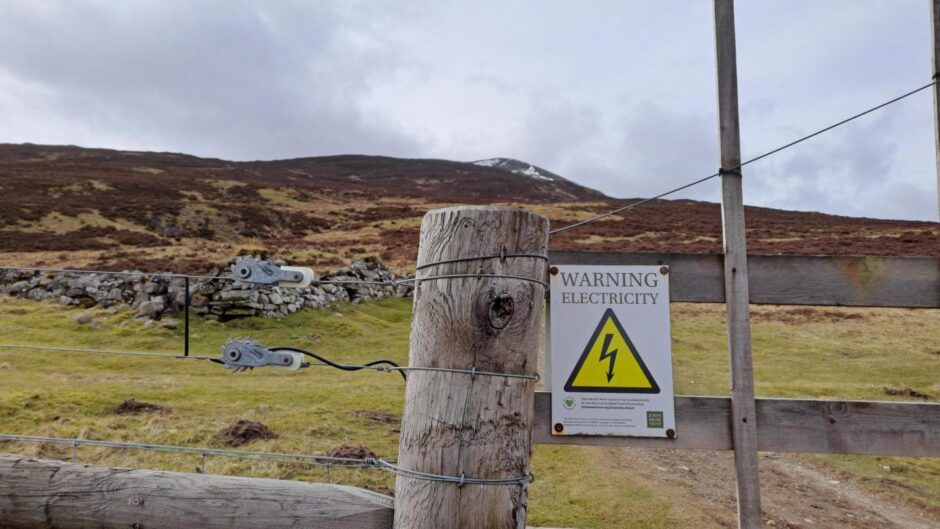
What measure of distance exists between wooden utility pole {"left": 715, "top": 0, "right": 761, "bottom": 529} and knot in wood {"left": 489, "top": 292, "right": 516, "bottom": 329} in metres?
1.37

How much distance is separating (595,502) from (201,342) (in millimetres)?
11176

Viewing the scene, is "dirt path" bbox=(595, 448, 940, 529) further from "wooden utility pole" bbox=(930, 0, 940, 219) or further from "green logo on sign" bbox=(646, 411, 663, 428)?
"wooden utility pole" bbox=(930, 0, 940, 219)

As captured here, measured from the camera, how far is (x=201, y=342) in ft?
45.4

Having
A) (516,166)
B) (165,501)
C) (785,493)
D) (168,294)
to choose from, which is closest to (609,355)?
(165,501)

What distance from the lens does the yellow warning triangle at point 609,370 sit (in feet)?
9.25

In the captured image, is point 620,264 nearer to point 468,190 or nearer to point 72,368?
point 72,368

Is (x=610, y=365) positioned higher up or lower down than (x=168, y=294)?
lower down

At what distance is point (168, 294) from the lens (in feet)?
53.0

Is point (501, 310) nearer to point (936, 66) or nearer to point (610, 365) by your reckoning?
point (610, 365)

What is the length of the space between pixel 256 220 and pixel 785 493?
131 feet

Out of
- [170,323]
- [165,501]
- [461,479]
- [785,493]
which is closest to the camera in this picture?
[461,479]

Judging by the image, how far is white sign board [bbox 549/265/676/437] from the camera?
9.23 feet

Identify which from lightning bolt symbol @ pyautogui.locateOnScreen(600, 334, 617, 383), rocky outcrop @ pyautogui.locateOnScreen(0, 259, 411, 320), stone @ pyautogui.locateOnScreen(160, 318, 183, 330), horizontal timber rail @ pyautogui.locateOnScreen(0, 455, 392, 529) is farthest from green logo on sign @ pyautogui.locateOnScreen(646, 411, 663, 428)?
stone @ pyautogui.locateOnScreen(160, 318, 183, 330)

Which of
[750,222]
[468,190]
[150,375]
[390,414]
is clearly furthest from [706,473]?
[468,190]
